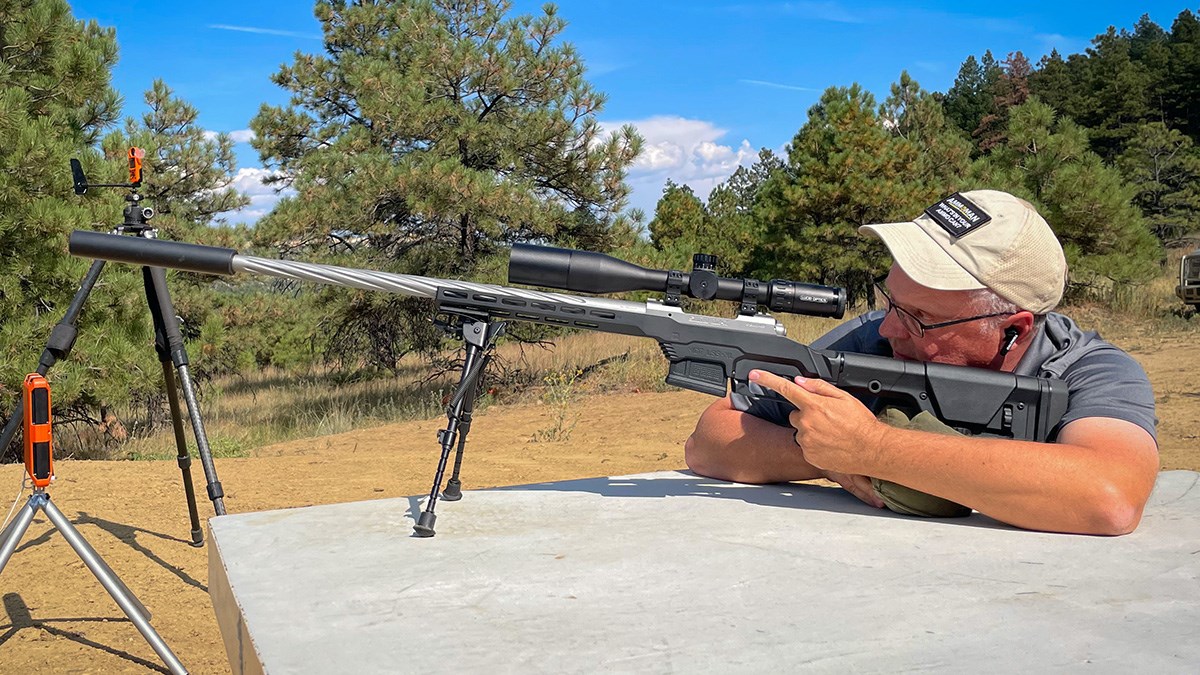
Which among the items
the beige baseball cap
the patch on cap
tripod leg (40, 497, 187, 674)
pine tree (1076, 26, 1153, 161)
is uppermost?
pine tree (1076, 26, 1153, 161)

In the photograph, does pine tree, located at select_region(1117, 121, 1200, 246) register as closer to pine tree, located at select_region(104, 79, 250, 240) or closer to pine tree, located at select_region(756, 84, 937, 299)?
pine tree, located at select_region(756, 84, 937, 299)

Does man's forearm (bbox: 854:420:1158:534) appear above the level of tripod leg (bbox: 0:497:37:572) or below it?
above

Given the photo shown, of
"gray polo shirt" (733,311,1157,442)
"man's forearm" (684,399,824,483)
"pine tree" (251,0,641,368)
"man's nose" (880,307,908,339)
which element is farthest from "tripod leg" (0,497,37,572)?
"pine tree" (251,0,641,368)

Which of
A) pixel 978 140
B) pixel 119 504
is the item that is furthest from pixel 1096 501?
pixel 978 140

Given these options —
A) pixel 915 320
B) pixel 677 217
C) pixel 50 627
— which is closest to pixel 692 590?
pixel 915 320

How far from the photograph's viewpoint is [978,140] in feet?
157

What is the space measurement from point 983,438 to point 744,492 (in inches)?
27.5

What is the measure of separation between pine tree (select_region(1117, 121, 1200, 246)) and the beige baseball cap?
37100 millimetres

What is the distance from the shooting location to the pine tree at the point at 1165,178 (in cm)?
3462

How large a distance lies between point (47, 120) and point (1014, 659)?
30.2ft

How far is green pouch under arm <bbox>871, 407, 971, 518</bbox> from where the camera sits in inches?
92.0

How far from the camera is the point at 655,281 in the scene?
239cm

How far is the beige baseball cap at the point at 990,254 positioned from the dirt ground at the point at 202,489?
3020 millimetres

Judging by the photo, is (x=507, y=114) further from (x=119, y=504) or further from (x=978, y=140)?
(x=978, y=140)
